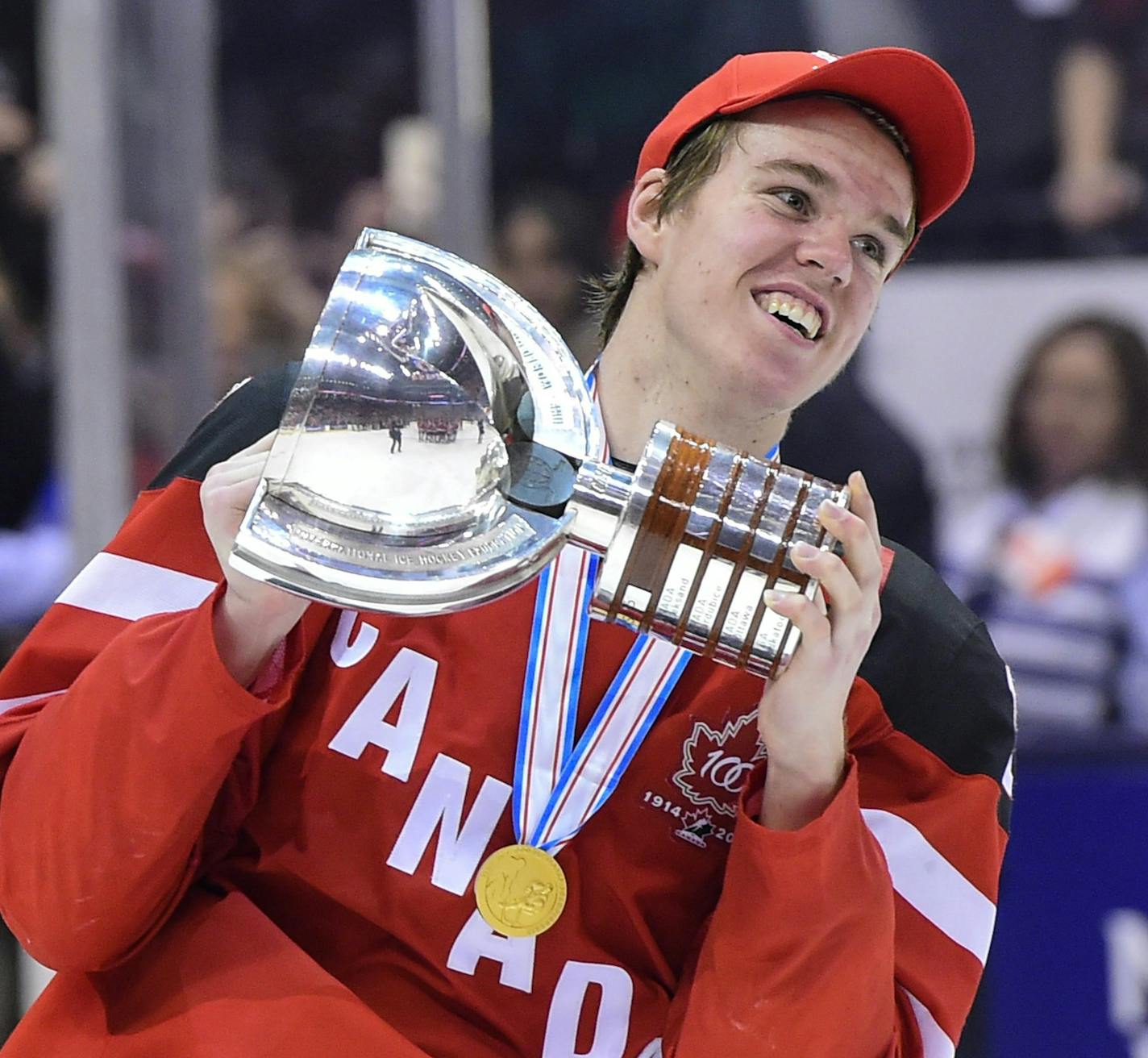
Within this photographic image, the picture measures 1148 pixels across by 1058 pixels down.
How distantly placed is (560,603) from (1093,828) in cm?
200

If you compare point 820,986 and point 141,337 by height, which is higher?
point 820,986

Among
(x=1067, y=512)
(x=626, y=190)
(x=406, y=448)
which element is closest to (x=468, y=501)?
(x=406, y=448)

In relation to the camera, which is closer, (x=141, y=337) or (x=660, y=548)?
(x=660, y=548)

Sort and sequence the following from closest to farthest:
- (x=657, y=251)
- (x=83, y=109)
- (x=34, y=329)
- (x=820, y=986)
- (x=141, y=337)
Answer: (x=820, y=986), (x=657, y=251), (x=83, y=109), (x=141, y=337), (x=34, y=329)

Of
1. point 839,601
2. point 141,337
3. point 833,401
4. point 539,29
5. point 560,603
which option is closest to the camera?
point 839,601

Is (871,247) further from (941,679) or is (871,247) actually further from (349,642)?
(349,642)

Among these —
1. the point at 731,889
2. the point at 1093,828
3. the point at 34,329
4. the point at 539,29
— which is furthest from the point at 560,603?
the point at 539,29

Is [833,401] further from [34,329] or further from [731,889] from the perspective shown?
[731,889]

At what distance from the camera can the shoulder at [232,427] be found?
63.3 inches

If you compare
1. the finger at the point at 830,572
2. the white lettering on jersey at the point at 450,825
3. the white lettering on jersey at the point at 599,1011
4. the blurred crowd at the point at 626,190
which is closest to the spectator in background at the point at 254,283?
the blurred crowd at the point at 626,190

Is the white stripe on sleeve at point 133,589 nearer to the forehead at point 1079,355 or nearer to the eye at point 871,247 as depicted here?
the eye at point 871,247

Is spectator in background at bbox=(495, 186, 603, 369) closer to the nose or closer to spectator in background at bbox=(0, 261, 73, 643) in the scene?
spectator in background at bbox=(0, 261, 73, 643)

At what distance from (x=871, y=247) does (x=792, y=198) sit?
0.32 ft

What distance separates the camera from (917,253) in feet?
14.7
